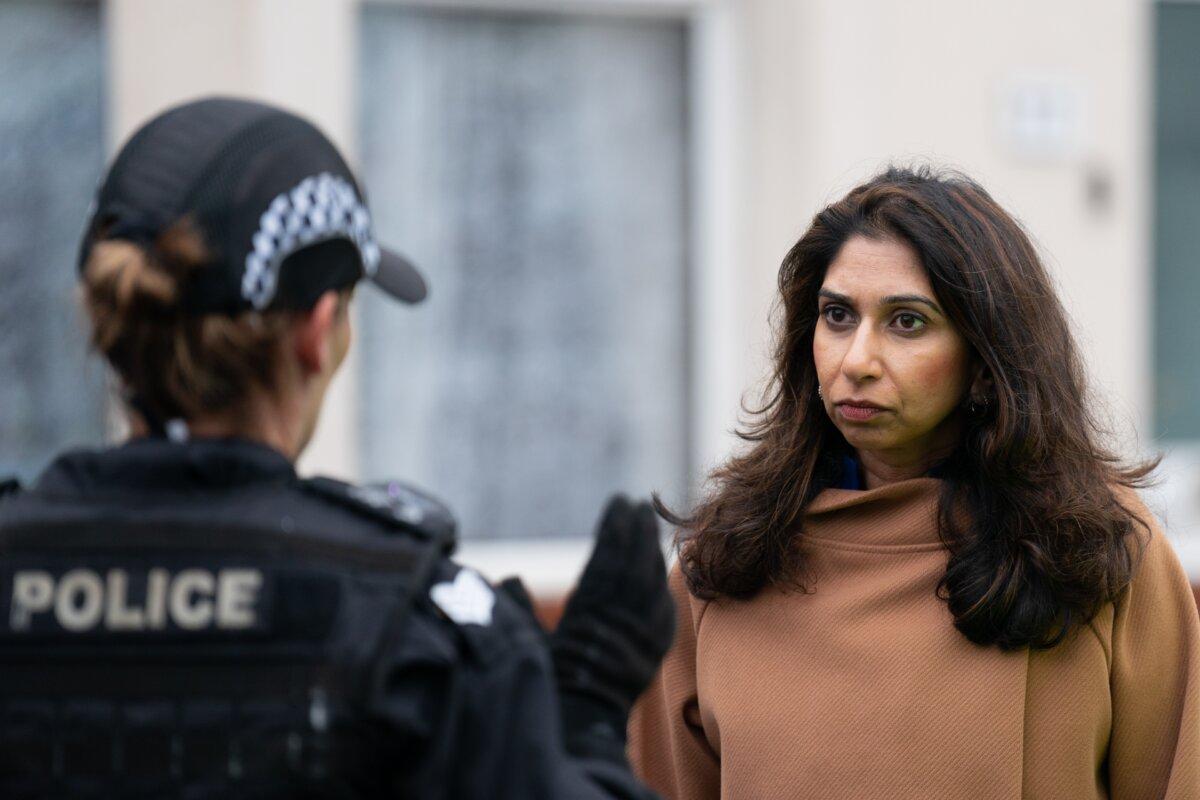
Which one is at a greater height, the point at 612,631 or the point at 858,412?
the point at 858,412

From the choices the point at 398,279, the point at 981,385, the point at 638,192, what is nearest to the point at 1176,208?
the point at 638,192

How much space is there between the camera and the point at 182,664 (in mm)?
1481

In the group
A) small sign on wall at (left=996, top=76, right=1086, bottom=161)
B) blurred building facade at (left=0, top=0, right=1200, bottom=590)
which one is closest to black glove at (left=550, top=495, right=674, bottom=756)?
blurred building facade at (left=0, top=0, right=1200, bottom=590)

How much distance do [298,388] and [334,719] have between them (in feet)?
1.17

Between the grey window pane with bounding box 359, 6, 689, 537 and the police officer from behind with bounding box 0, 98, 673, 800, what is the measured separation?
11.1 ft

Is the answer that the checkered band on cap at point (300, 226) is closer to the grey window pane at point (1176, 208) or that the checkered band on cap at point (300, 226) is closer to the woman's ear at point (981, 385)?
the woman's ear at point (981, 385)

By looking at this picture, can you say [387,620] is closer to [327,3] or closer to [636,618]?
[636,618]

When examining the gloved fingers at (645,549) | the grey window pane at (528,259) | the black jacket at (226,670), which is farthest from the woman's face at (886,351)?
the grey window pane at (528,259)

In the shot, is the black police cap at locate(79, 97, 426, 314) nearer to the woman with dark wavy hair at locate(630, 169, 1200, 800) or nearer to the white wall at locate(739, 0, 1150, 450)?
the woman with dark wavy hair at locate(630, 169, 1200, 800)

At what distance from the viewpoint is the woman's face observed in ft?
7.22

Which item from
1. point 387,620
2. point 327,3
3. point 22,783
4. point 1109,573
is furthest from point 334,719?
point 327,3

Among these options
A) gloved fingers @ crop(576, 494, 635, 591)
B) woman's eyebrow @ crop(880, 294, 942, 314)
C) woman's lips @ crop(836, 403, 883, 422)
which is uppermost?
woman's eyebrow @ crop(880, 294, 942, 314)

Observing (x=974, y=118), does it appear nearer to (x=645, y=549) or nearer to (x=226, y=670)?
(x=645, y=549)

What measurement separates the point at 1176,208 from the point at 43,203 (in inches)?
154
